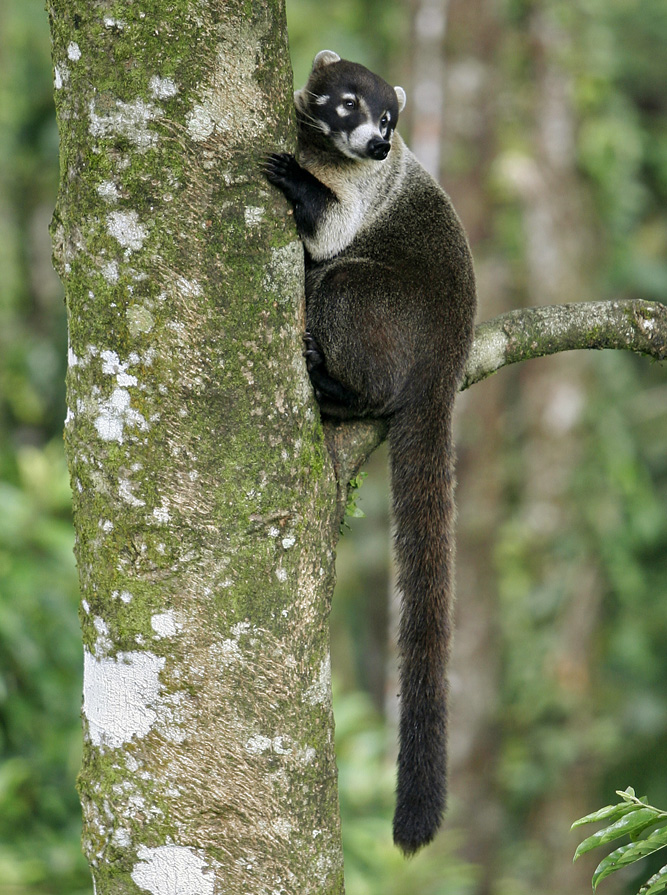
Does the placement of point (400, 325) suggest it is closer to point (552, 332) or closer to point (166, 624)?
point (552, 332)

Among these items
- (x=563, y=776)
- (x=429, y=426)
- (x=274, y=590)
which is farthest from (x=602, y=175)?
(x=274, y=590)

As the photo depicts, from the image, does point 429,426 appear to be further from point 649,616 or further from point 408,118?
point 649,616

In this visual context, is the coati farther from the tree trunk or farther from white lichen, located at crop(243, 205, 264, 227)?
the tree trunk

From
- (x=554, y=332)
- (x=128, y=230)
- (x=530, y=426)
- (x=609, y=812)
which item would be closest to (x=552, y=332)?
(x=554, y=332)

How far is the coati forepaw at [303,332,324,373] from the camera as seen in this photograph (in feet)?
7.79

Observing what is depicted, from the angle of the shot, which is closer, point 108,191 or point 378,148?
point 108,191

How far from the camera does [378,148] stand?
2.91m

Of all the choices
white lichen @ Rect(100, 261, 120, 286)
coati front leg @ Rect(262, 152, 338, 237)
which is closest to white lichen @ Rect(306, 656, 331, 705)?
white lichen @ Rect(100, 261, 120, 286)

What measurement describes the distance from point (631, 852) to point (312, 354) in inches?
52.9

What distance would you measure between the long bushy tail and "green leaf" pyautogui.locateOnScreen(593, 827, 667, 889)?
2.18 feet

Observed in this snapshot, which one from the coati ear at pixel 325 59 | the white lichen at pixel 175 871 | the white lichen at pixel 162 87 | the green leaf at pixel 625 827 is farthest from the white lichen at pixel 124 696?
the coati ear at pixel 325 59

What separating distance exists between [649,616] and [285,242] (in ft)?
21.8

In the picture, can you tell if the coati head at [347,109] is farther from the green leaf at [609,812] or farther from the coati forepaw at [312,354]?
the green leaf at [609,812]

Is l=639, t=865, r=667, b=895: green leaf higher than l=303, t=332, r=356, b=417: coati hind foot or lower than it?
lower
